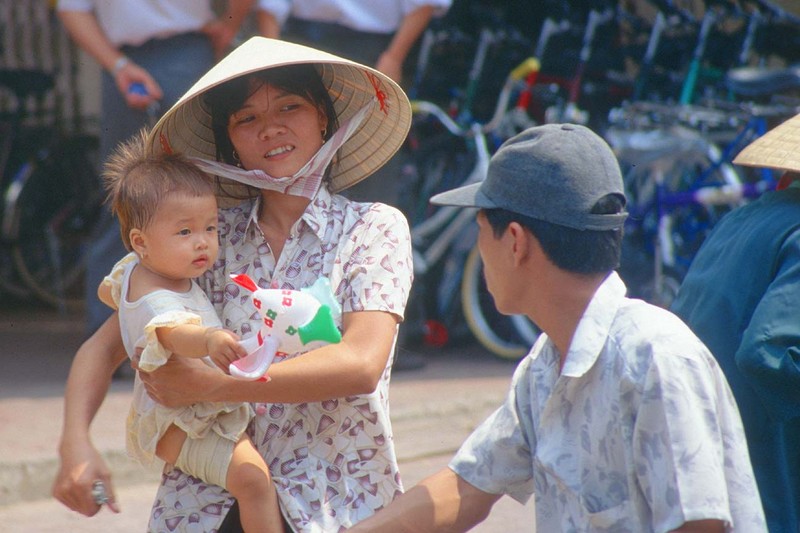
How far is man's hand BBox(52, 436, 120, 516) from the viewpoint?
235cm

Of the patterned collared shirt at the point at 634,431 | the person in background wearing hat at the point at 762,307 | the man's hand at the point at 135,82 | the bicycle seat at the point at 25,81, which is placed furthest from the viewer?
the bicycle seat at the point at 25,81

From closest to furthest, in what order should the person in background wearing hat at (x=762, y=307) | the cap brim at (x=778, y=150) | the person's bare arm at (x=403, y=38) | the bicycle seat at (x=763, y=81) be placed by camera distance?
the person in background wearing hat at (x=762, y=307), the cap brim at (x=778, y=150), the person's bare arm at (x=403, y=38), the bicycle seat at (x=763, y=81)

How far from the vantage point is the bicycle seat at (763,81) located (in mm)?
6848

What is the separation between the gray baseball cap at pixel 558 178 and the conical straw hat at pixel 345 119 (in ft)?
1.66

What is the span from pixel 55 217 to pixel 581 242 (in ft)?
19.4

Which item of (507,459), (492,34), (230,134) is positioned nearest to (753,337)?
(507,459)

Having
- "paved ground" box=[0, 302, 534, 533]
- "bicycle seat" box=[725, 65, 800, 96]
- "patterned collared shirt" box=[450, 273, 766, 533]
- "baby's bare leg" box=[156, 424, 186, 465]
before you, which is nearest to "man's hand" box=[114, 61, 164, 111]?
"paved ground" box=[0, 302, 534, 533]

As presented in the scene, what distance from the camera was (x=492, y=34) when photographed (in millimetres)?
7266

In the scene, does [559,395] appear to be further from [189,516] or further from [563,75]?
[563,75]

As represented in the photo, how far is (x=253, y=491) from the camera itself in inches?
92.4

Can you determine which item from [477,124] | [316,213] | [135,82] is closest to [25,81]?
[135,82]

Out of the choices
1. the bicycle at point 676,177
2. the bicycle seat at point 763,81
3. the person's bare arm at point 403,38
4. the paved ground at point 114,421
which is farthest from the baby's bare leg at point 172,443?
the bicycle seat at point 763,81

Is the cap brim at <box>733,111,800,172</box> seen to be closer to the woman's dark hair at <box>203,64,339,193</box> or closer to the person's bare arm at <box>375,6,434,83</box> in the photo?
the woman's dark hair at <box>203,64,339,193</box>

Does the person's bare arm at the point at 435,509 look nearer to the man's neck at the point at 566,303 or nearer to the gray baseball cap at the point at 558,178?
the man's neck at the point at 566,303
